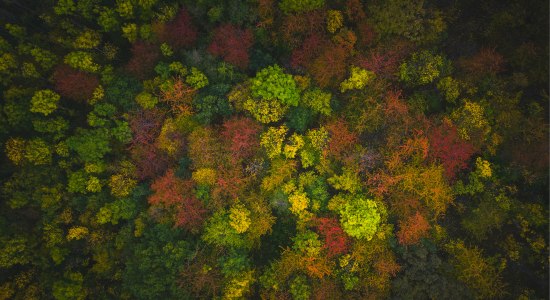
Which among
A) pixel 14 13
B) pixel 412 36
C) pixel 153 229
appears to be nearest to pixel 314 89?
pixel 412 36

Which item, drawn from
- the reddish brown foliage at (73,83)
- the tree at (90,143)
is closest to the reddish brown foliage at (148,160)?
the tree at (90,143)

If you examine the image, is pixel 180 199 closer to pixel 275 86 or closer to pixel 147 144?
pixel 147 144

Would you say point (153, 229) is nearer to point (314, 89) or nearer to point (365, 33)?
point (314, 89)

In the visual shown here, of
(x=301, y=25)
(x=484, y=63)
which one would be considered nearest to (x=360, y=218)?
(x=301, y=25)

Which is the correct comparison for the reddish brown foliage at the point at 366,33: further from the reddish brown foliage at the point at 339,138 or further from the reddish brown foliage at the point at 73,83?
the reddish brown foliage at the point at 73,83

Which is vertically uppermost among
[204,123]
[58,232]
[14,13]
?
[14,13]
